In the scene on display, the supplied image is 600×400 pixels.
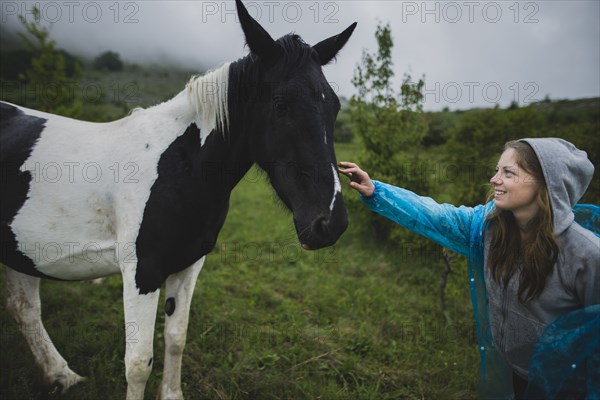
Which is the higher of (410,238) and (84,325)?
(410,238)

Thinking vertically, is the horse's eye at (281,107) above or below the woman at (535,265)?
above

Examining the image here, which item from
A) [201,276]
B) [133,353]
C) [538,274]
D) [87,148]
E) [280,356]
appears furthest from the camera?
[201,276]

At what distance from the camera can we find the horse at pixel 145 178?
2.22 meters

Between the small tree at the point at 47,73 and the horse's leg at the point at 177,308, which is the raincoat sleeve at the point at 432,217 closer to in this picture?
the horse's leg at the point at 177,308

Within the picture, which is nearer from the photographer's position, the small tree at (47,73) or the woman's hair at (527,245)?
the woman's hair at (527,245)

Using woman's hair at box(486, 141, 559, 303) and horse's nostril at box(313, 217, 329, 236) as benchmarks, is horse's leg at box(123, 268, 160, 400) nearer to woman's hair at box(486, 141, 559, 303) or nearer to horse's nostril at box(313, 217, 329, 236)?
horse's nostril at box(313, 217, 329, 236)

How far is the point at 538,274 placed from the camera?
1713 millimetres

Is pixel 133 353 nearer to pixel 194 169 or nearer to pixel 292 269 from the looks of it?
pixel 194 169

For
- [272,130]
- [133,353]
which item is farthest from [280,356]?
[272,130]

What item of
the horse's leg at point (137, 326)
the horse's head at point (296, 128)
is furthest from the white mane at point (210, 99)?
the horse's leg at point (137, 326)

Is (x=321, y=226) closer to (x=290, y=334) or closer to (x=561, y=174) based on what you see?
(x=561, y=174)

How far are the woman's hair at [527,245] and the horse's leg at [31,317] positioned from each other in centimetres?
374

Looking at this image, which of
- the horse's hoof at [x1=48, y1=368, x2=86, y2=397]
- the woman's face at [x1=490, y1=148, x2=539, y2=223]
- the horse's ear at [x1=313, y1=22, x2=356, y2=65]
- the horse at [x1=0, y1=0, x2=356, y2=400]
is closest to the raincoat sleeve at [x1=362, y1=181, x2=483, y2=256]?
the woman's face at [x1=490, y1=148, x2=539, y2=223]

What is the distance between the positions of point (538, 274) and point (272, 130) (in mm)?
1637
